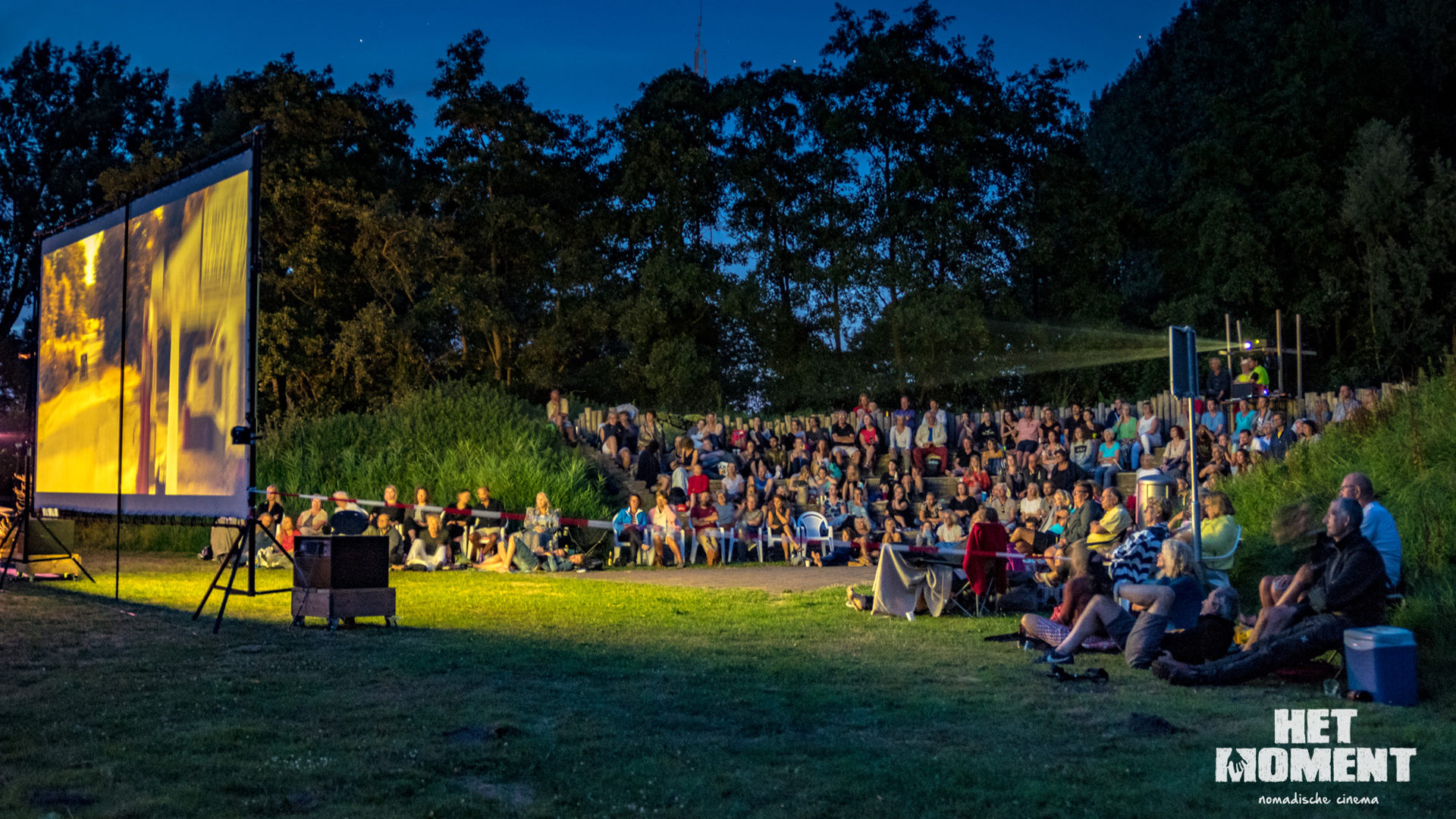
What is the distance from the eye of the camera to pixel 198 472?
10.1 meters

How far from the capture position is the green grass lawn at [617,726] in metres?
4.39

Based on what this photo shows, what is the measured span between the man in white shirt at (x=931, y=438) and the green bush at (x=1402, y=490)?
7.21m

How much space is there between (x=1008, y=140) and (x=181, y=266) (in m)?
23.6

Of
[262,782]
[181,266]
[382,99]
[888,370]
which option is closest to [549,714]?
[262,782]

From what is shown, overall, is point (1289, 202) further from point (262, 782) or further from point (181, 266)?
point (262, 782)

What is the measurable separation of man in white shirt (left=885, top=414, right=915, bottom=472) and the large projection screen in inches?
500

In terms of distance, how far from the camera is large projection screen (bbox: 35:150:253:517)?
9.65m

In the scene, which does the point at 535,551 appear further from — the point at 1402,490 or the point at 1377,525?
the point at 1377,525

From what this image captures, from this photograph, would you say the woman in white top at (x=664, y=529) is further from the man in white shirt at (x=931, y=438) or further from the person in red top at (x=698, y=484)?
the man in white shirt at (x=931, y=438)

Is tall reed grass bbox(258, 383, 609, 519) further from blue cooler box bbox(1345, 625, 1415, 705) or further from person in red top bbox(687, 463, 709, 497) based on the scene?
blue cooler box bbox(1345, 625, 1415, 705)

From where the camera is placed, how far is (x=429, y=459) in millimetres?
20844

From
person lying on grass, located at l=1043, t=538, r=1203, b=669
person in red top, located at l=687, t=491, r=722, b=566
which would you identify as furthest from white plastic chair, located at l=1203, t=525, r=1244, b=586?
person in red top, located at l=687, t=491, r=722, b=566

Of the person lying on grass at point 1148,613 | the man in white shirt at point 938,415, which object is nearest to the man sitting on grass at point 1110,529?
the person lying on grass at point 1148,613

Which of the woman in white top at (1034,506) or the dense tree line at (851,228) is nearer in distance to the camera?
the woman in white top at (1034,506)
